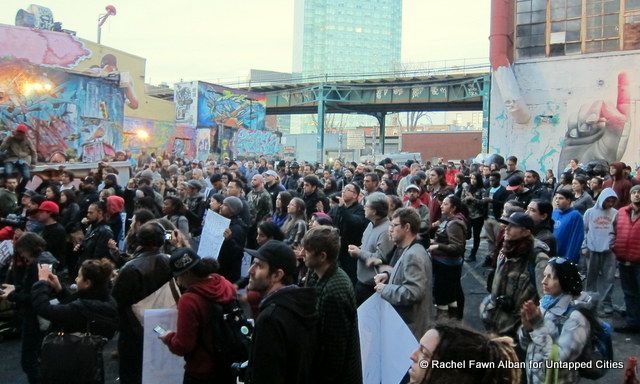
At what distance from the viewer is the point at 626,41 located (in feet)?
59.1

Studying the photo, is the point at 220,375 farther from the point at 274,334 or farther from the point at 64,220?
the point at 64,220

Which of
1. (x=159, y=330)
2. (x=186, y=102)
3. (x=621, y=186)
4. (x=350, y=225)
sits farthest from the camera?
(x=186, y=102)

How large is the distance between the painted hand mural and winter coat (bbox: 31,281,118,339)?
59.5 ft

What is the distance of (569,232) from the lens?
6.82m

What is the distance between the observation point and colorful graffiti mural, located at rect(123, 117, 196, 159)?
1450 inches

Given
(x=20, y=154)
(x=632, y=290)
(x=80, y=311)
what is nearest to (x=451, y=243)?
(x=632, y=290)

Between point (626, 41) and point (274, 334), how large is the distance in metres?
19.7

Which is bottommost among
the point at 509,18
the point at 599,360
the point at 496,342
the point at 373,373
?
the point at 373,373

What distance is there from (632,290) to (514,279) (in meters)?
3.72

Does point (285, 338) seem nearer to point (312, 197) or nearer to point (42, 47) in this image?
point (312, 197)

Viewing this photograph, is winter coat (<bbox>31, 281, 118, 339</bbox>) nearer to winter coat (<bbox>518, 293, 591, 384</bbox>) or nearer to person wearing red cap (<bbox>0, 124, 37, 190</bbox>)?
winter coat (<bbox>518, 293, 591, 384</bbox>)

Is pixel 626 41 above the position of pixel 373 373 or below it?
above

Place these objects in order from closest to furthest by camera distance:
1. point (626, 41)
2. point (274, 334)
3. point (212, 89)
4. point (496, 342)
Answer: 1. point (496, 342)
2. point (274, 334)
3. point (626, 41)
4. point (212, 89)

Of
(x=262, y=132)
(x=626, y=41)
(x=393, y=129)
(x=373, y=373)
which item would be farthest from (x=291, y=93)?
(x=393, y=129)
